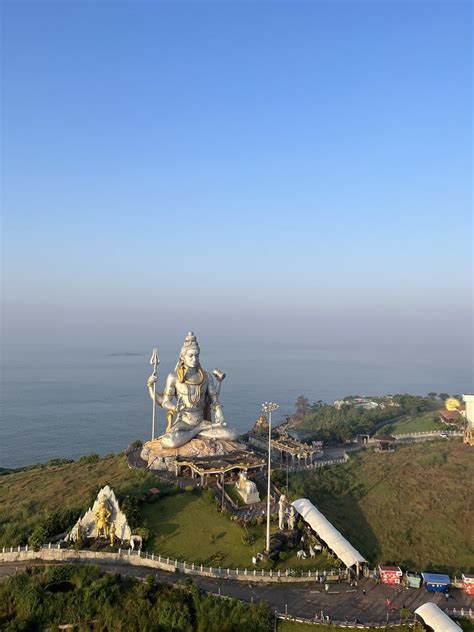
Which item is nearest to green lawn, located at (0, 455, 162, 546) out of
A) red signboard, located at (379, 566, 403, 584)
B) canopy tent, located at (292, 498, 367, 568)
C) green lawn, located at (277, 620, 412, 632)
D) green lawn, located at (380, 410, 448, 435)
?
canopy tent, located at (292, 498, 367, 568)

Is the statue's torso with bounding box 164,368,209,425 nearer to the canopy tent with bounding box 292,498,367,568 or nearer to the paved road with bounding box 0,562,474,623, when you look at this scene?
the canopy tent with bounding box 292,498,367,568

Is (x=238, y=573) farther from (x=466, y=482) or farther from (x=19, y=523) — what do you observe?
(x=466, y=482)

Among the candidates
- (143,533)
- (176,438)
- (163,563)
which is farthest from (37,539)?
(176,438)

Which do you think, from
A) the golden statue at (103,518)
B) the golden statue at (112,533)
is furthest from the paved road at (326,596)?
the golden statue at (103,518)

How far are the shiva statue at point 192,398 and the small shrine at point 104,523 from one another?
26.6ft

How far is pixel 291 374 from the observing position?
119875 millimetres

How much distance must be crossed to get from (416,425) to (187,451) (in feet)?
82.8

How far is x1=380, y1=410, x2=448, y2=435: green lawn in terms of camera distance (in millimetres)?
41197

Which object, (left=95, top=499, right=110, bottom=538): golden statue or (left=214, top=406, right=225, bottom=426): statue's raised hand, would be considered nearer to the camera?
(left=95, top=499, right=110, bottom=538): golden statue

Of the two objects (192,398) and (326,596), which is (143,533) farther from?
(192,398)

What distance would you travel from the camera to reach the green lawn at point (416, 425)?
41197mm

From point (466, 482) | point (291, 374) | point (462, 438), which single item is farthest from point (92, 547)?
point (291, 374)

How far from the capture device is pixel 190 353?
2884cm

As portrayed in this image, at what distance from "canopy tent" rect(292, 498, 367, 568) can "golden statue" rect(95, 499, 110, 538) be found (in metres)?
8.21
